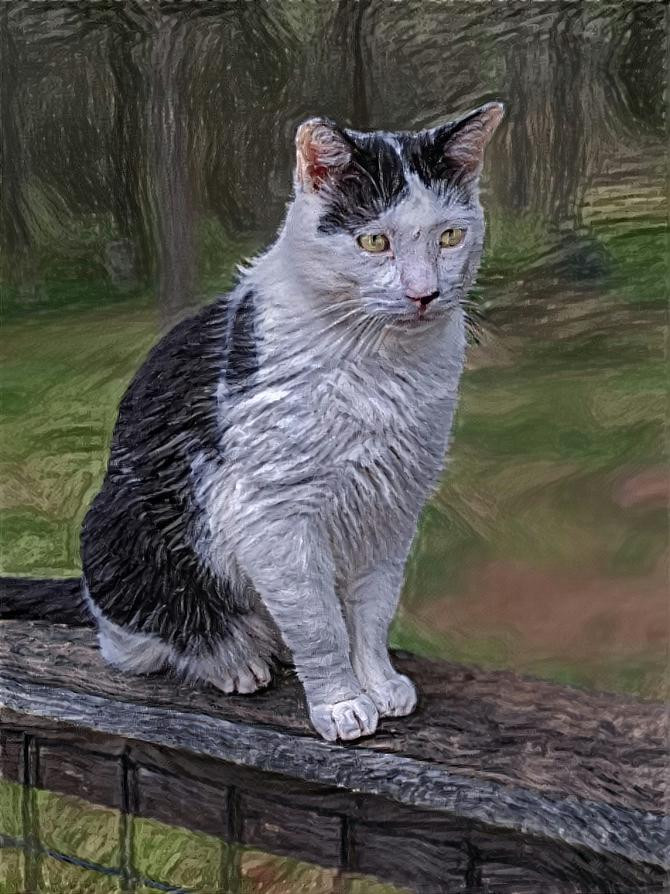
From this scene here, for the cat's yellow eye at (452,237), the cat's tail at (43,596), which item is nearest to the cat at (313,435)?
the cat's yellow eye at (452,237)

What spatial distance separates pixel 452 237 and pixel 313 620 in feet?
1.51

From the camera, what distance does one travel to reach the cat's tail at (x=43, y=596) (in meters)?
1.42

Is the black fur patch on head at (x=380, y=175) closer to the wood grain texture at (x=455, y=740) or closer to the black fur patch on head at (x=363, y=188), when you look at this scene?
the black fur patch on head at (x=363, y=188)

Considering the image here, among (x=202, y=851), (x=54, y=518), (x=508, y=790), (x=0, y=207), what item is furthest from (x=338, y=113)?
(x=202, y=851)

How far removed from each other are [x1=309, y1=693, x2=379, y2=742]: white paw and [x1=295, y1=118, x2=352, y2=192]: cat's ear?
1.97 feet

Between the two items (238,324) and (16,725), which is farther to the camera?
(16,725)

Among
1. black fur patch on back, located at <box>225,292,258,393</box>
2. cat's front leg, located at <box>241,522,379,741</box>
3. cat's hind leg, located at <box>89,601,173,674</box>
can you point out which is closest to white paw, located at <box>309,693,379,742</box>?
cat's front leg, located at <box>241,522,379,741</box>

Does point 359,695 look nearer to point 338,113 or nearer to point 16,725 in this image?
point 16,725

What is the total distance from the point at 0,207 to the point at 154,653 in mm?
642

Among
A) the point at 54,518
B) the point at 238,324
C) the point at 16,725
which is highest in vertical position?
the point at 238,324

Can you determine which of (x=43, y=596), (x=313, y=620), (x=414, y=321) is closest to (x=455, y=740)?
(x=313, y=620)

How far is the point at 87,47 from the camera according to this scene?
133 cm

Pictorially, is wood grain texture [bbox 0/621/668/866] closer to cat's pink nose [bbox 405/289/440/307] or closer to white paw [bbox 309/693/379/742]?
white paw [bbox 309/693/379/742]

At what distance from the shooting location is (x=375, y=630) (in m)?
1.24
